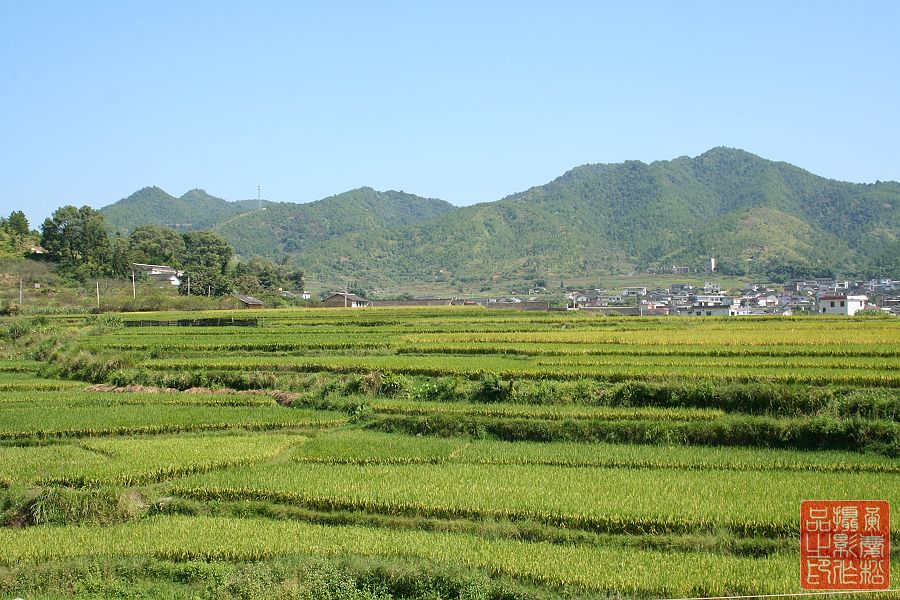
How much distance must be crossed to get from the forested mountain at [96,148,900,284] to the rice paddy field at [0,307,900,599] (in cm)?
10453

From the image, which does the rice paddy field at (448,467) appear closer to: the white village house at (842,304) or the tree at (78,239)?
the white village house at (842,304)

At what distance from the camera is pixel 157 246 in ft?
258

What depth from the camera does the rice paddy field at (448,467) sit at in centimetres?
954

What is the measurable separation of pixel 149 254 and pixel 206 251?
5575 mm

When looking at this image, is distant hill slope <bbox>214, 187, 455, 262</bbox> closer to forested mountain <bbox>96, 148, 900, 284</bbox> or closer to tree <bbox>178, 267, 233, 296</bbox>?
forested mountain <bbox>96, 148, 900, 284</bbox>

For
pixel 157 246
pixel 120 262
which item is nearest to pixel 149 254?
pixel 157 246

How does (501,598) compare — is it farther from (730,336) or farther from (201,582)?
(730,336)

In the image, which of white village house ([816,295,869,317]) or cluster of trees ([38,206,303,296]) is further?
cluster of trees ([38,206,303,296])

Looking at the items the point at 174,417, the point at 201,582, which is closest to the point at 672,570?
the point at 201,582

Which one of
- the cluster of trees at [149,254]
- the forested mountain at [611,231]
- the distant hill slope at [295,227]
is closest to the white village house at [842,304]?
the cluster of trees at [149,254]

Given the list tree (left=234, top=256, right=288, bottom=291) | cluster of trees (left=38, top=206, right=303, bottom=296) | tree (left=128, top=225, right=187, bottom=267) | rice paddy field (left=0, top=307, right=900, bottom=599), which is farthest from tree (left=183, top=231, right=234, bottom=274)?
rice paddy field (left=0, top=307, right=900, bottom=599)

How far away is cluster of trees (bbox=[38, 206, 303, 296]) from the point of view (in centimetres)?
6656

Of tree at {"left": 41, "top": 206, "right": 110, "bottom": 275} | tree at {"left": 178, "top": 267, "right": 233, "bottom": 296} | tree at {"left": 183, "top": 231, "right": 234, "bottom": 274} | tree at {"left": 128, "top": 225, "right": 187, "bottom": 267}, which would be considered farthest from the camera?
tree at {"left": 183, "top": 231, "right": 234, "bottom": 274}

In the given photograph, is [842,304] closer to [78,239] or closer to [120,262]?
[120,262]
